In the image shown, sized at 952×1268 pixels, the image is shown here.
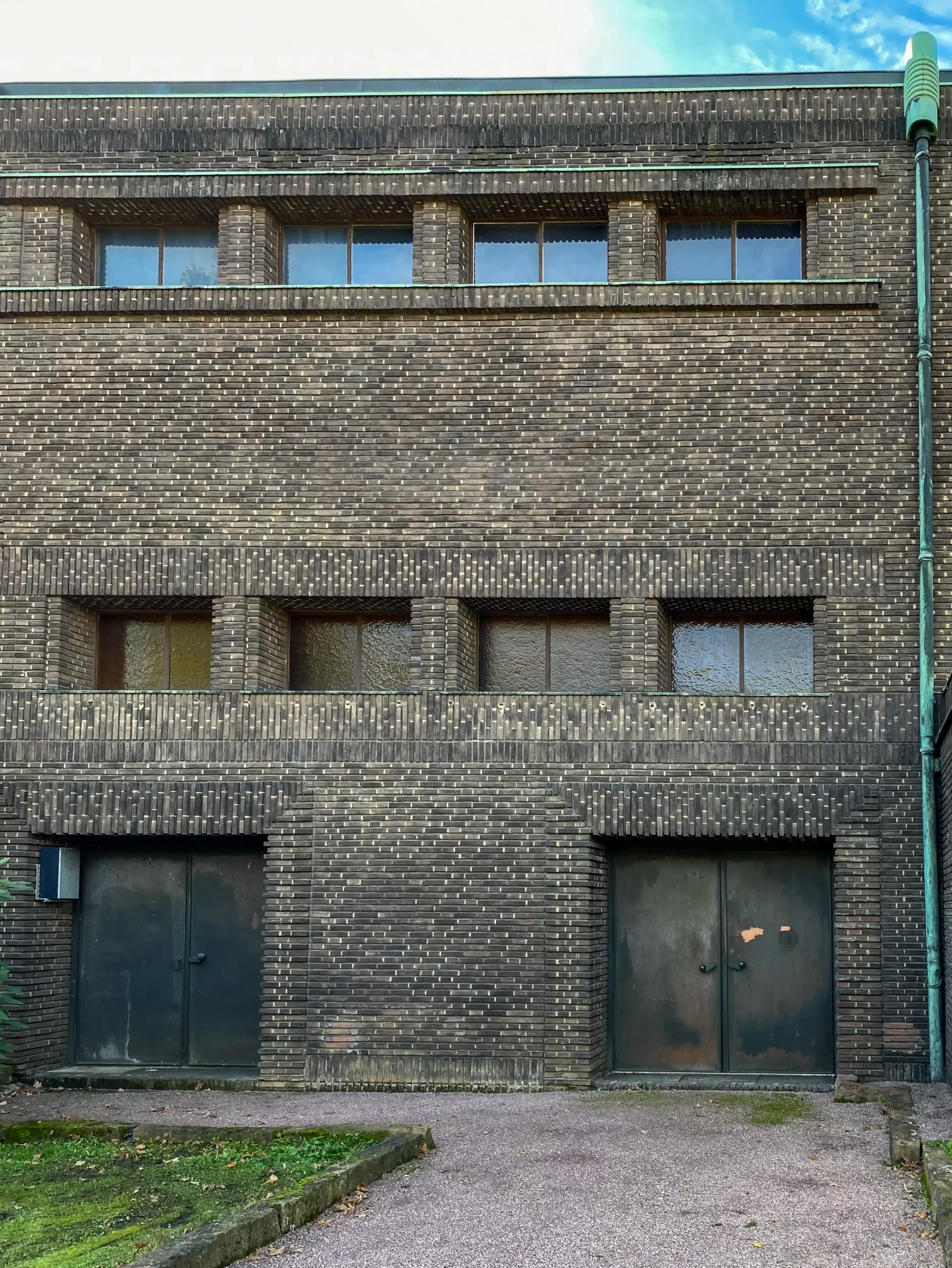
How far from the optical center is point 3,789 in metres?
15.3

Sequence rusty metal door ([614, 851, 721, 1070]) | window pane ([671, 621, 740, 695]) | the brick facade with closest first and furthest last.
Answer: the brick facade → rusty metal door ([614, 851, 721, 1070]) → window pane ([671, 621, 740, 695])

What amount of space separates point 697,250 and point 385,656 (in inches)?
222

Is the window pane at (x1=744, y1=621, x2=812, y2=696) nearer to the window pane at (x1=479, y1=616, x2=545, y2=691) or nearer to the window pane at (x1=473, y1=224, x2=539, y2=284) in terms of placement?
the window pane at (x1=479, y1=616, x2=545, y2=691)

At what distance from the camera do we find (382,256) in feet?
53.8

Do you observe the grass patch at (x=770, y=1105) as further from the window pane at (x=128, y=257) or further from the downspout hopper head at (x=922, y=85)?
the window pane at (x=128, y=257)

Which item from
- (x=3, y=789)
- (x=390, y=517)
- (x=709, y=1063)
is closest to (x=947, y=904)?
(x=709, y=1063)

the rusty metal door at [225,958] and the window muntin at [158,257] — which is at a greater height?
the window muntin at [158,257]

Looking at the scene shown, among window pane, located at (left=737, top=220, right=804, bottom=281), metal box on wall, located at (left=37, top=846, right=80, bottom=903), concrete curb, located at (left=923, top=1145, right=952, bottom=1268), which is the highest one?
window pane, located at (left=737, top=220, right=804, bottom=281)

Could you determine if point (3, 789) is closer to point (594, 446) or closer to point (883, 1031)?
point (594, 446)

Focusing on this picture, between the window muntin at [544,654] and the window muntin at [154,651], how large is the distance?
10.2 ft

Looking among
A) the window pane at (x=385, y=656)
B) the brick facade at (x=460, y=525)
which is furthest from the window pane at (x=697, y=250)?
the window pane at (x=385, y=656)

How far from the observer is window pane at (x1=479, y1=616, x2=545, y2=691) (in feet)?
52.0

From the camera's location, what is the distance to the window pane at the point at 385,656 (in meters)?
15.8

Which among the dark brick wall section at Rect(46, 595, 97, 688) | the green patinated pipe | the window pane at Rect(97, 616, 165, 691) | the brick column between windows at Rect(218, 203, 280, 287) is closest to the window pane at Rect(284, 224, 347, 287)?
the brick column between windows at Rect(218, 203, 280, 287)
